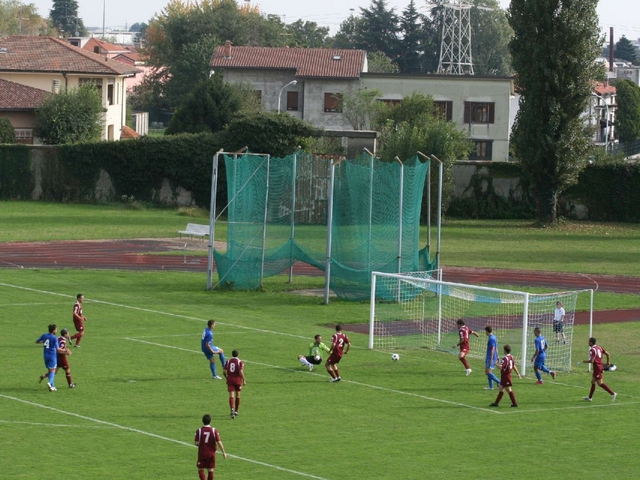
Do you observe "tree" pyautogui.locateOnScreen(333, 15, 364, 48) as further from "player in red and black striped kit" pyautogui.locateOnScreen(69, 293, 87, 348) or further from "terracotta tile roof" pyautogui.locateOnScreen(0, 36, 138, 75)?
"player in red and black striped kit" pyautogui.locateOnScreen(69, 293, 87, 348)

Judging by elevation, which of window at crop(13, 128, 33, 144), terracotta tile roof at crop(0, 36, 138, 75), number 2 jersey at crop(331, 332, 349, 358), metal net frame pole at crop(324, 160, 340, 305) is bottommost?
number 2 jersey at crop(331, 332, 349, 358)

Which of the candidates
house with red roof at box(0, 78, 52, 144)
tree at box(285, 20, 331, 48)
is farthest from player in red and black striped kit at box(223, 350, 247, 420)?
tree at box(285, 20, 331, 48)

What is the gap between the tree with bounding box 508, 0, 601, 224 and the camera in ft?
205

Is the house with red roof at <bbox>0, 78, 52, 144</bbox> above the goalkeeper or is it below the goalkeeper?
above

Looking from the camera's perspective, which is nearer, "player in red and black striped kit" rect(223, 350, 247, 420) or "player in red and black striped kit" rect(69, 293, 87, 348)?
"player in red and black striped kit" rect(223, 350, 247, 420)

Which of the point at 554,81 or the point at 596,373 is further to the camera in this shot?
the point at 554,81

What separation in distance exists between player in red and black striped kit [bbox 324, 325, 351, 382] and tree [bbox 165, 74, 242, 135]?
177ft

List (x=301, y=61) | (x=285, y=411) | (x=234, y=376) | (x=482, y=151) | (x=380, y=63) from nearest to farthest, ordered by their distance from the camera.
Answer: (x=234, y=376) → (x=285, y=411) → (x=482, y=151) → (x=301, y=61) → (x=380, y=63)

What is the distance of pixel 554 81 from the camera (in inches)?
2461

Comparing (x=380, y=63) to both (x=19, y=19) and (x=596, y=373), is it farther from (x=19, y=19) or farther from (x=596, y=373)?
(x=596, y=373)

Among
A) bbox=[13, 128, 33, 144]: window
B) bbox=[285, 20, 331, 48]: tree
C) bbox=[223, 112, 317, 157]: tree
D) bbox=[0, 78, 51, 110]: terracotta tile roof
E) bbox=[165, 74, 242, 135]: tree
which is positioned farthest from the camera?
bbox=[285, 20, 331, 48]: tree

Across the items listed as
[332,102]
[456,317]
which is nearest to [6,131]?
[332,102]

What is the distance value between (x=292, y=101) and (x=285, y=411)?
7251 centimetres

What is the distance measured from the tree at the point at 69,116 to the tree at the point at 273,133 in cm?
1430
